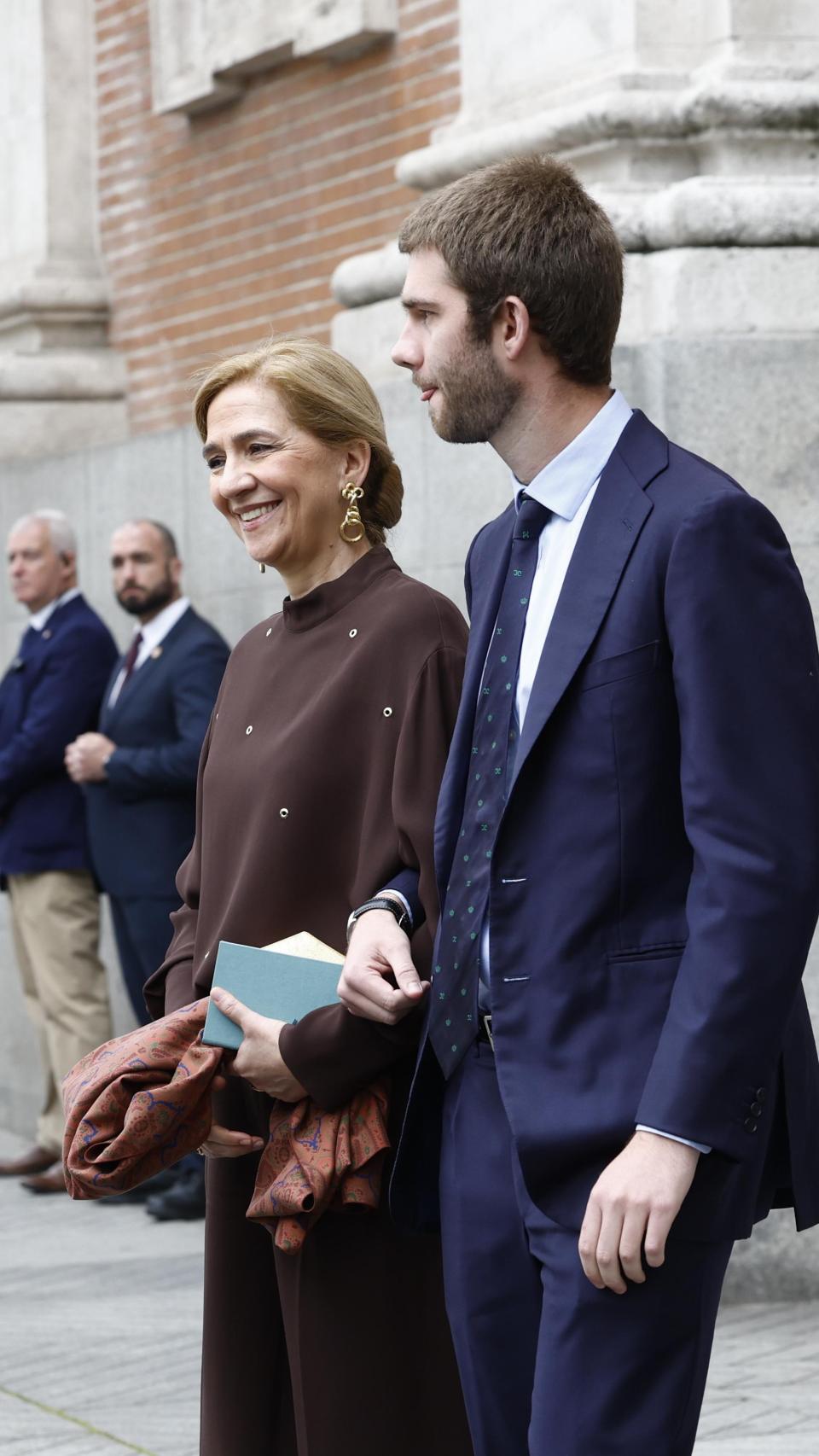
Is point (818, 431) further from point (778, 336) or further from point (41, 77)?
point (41, 77)

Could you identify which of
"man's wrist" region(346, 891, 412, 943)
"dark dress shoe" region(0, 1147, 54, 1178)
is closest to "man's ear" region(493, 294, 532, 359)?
"man's wrist" region(346, 891, 412, 943)

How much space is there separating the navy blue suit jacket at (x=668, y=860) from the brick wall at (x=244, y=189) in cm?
496

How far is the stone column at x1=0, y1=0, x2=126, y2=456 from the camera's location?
30.6 ft

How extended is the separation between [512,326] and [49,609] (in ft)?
18.7

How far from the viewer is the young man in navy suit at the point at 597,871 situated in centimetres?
234

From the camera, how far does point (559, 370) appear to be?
2.63m

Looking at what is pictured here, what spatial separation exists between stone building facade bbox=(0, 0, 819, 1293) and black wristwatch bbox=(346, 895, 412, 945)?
8.46ft

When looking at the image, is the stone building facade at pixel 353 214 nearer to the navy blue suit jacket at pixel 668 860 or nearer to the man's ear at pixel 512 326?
the man's ear at pixel 512 326

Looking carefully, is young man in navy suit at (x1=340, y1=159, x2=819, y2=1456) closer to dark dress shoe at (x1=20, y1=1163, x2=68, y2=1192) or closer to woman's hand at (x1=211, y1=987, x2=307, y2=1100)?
woman's hand at (x1=211, y1=987, x2=307, y2=1100)

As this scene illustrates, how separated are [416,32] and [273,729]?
463cm

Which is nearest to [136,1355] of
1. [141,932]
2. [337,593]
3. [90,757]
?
[141,932]

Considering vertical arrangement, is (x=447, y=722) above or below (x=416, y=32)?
below

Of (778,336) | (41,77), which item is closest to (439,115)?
(778,336)

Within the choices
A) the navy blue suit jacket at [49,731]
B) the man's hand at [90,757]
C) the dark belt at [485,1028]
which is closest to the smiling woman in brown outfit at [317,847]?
the dark belt at [485,1028]
